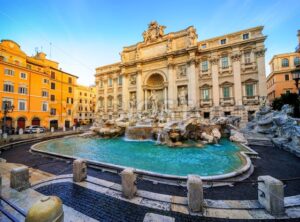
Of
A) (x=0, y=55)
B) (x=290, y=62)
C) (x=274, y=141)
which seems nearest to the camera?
(x=274, y=141)

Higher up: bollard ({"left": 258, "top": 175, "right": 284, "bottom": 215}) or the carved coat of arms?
the carved coat of arms

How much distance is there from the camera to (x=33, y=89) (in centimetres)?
2306

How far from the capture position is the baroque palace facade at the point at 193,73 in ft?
60.5

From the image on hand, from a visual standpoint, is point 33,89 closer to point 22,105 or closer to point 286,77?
point 22,105

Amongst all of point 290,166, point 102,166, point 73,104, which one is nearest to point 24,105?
point 73,104

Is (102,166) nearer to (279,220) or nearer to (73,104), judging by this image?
(279,220)

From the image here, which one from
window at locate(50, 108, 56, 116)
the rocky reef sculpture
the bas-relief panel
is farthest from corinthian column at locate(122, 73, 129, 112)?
the rocky reef sculpture

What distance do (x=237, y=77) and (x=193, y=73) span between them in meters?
6.10

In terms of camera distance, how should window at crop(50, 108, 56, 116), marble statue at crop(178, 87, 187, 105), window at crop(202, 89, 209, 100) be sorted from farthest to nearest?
window at crop(50, 108, 56, 116), marble statue at crop(178, 87, 187, 105), window at crop(202, 89, 209, 100)

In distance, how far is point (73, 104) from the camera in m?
31.4

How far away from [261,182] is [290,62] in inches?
1501

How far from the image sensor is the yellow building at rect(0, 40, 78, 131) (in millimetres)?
20016

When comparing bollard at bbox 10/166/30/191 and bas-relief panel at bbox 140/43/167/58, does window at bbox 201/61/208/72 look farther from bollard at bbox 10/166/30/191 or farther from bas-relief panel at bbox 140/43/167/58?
bollard at bbox 10/166/30/191

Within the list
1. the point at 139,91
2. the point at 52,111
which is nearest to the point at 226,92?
the point at 139,91
